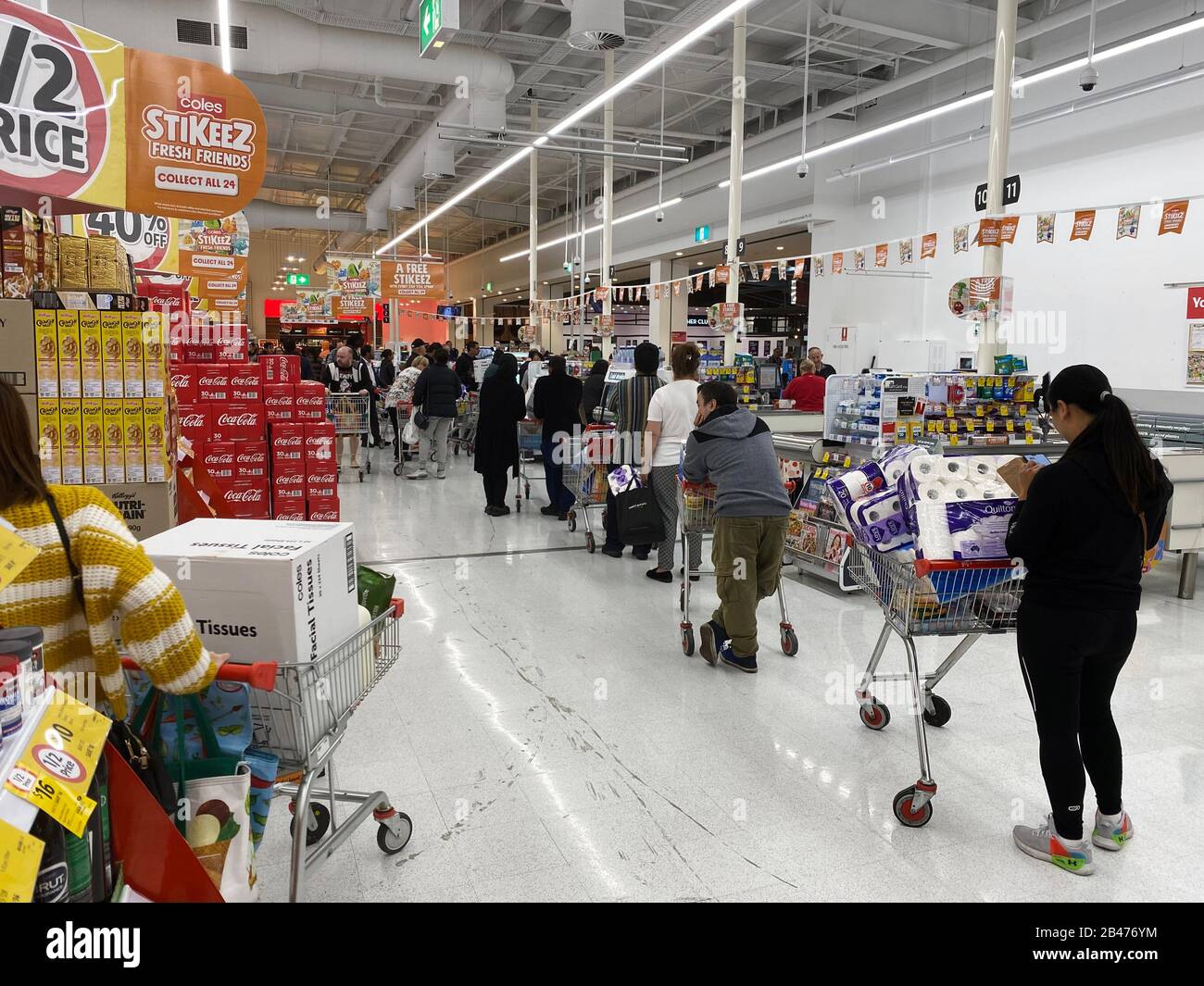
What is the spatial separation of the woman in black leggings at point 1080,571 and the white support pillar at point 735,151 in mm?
9703

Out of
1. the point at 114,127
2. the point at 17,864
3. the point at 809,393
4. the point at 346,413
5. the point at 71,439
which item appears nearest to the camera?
the point at 17,864

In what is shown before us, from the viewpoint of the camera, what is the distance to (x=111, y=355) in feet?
10.8

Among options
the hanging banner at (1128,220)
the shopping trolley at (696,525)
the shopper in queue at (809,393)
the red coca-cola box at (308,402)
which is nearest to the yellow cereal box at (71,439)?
the red coca-cola box at (308,402)

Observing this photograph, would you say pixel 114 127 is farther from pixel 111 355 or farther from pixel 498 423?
pixel 498 423

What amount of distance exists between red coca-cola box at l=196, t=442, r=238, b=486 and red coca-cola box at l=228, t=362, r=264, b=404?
0.97 ft

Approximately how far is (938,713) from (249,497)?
4.06 meters

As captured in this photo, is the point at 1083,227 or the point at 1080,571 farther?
the point at 1083,227

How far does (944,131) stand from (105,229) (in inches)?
491

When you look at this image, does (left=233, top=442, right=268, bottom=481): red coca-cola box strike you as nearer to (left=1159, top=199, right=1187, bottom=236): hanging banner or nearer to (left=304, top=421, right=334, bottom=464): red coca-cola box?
(left=304, top=421, right=334, bottom=464): red coca-cola box

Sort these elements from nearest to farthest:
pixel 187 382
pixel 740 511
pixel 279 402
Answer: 1. pixel 740 511
2. pixel 187 382
3. pixel 279 402

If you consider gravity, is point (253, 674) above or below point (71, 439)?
below

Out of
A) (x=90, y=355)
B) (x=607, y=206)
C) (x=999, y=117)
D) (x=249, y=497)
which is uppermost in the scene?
(x=607, y=206)

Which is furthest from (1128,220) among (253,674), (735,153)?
(253,674)

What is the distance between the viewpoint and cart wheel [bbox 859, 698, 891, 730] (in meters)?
3.81
